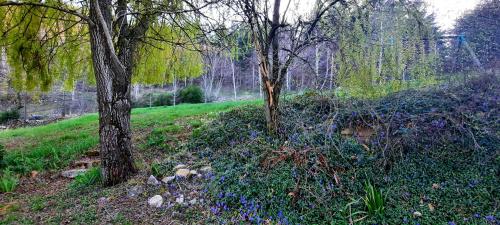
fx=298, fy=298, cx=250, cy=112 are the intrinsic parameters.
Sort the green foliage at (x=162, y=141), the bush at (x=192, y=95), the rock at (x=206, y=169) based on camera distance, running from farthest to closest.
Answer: the bush at (x=192, y=95), the green foliage at (x=162, y=141), the rock at (x=206, y=169)

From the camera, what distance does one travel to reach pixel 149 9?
4.31 meters

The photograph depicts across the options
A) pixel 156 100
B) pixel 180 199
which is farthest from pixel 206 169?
pixel 156 100

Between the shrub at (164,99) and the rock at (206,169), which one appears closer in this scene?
the rock at (206,169)

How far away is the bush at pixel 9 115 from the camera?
56.2 feet

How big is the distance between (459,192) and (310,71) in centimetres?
244

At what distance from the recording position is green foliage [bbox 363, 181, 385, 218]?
2.76m

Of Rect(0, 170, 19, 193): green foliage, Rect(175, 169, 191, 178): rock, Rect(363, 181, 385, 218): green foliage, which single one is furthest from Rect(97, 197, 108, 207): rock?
Rect(363, 181, 385, 218): green foliage

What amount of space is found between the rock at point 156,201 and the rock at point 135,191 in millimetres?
315

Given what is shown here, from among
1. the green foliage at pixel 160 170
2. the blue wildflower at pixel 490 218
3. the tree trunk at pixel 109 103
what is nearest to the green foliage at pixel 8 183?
the tree trunk at pixel 109 103

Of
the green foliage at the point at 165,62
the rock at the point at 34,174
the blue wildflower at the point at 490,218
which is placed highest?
the green foliage at the point at 165,62

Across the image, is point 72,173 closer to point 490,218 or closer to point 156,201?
point 156,201

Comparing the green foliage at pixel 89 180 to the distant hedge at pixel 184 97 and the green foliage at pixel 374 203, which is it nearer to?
the green foliage at pixel 374 203

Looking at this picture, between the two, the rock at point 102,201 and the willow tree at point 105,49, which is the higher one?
the willow tree at point 105,49

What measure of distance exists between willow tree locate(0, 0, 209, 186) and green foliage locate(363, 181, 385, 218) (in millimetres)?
2902
